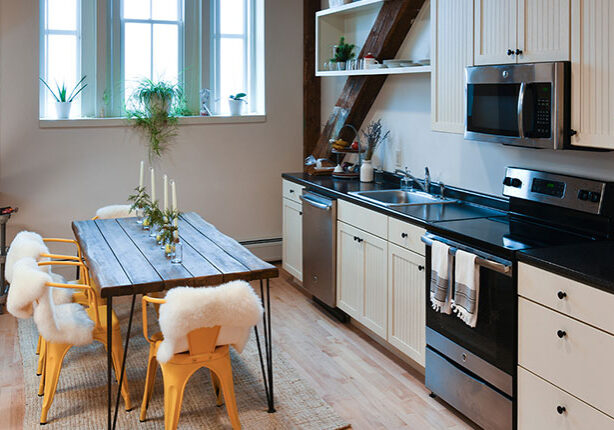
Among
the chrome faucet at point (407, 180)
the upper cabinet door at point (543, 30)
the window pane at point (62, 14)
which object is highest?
the window pane at point (62, 14)

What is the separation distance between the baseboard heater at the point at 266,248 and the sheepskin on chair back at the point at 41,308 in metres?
2.79

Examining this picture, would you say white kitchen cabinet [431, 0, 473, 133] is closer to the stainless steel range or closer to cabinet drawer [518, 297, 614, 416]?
the stainless steel range

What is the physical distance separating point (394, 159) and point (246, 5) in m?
2.07

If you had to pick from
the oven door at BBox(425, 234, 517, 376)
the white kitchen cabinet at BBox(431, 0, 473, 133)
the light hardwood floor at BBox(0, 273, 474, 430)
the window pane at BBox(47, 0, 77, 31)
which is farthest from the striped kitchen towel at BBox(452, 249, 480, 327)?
the window pane at BBox(47, 0, 77, 31)

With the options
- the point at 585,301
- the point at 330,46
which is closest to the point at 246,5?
the point at 330,46

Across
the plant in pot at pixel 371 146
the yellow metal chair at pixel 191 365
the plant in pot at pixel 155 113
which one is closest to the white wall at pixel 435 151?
the plant in pot at pixel 371 146

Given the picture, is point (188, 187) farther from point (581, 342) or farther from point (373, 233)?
point (581, 342)

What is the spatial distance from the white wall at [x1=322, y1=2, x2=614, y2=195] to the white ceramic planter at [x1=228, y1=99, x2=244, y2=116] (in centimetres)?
122

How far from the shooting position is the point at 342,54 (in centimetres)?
496

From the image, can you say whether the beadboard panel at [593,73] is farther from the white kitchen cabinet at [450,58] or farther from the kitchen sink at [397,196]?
the kitchen sink at [397,196]

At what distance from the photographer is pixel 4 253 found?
4.70 metres

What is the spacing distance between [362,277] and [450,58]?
141cm

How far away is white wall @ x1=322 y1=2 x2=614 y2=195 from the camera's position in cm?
330

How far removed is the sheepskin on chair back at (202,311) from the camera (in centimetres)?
269
